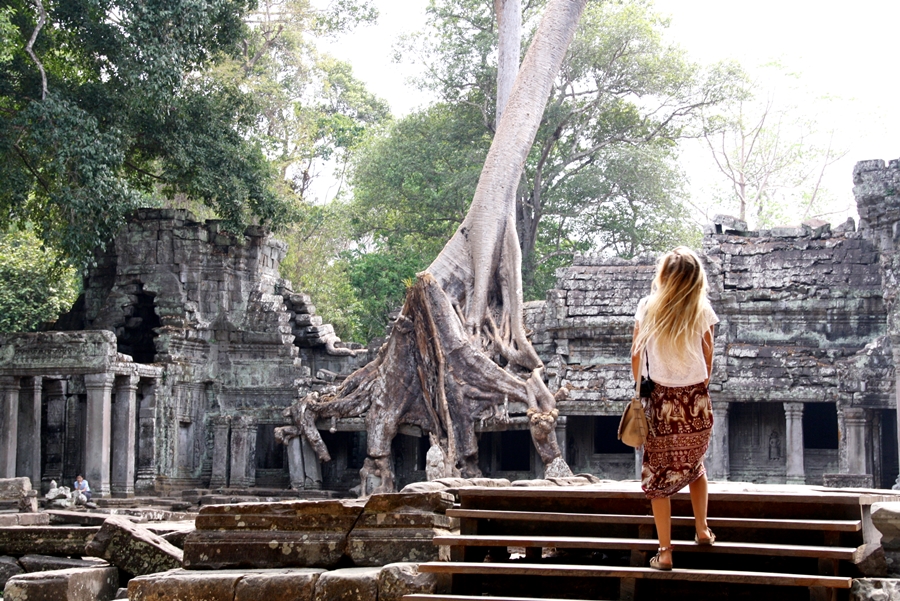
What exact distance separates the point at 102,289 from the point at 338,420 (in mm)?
7116

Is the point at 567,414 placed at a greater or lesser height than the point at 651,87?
lesser

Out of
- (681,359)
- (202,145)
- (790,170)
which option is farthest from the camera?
(790,170)

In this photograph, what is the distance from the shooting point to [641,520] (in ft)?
22.0

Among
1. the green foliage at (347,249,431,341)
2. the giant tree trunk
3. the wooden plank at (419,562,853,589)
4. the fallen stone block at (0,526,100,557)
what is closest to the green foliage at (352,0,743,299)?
the green foliage at (347,249,431,341)

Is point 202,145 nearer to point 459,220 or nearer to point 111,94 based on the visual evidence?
point 111,94

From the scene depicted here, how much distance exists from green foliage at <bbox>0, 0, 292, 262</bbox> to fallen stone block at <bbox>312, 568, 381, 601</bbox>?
1577 cm

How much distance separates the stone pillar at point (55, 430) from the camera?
82.0 feet

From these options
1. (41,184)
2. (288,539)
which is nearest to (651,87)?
(41,184)

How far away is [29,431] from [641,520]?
19147 millimetres

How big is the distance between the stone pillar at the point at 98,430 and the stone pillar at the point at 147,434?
1936 millimetres

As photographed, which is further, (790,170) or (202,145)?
(790,170)

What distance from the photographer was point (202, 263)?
2664 cm

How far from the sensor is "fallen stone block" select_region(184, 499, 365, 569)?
25.3ft

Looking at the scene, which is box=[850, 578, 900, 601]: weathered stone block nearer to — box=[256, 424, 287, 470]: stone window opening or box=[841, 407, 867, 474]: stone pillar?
box=[841, 407, 867, 474]: stone pillar
